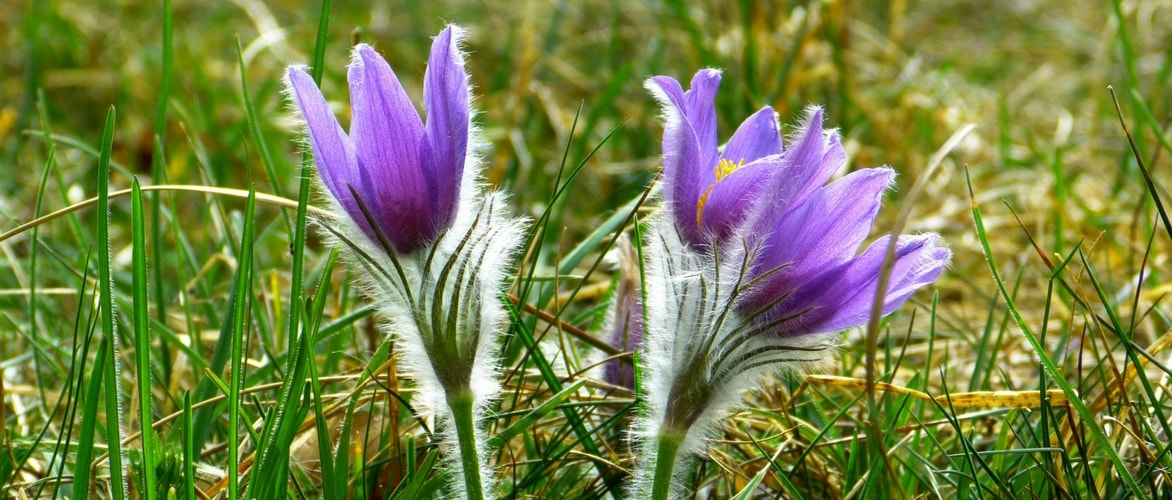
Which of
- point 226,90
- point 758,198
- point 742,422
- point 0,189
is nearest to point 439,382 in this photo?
point 758,198

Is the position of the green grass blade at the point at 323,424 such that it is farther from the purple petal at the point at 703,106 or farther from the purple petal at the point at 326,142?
the purple petal at the point at 703,106

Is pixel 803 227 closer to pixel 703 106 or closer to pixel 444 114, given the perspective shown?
Answer: pixel 703 106

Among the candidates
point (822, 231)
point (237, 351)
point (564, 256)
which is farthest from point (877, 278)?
point (564, 256)

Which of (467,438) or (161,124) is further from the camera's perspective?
(161,124)

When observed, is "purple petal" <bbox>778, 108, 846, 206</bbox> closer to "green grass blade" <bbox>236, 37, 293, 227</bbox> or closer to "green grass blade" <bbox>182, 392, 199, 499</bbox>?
"green grass blade" <bbox>182, 392, 199, 499</bbox>

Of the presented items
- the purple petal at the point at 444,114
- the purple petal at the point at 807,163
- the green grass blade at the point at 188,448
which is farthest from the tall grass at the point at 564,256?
the purple petal at the point at 444,114

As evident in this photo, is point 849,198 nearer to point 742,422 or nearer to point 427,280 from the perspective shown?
point 427,280
